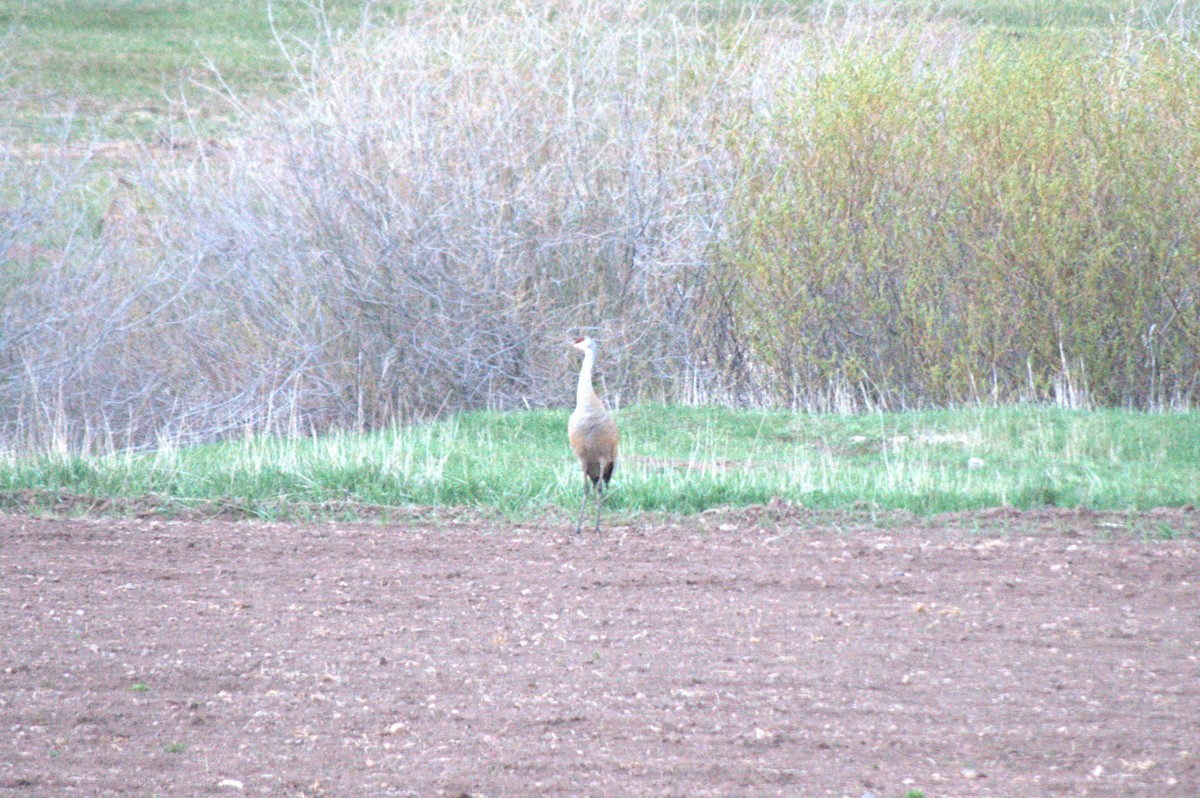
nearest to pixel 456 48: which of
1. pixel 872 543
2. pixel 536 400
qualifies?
pixel 536 400

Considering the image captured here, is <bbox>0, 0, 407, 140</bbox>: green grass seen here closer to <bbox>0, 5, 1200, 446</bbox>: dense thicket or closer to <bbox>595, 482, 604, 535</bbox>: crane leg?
<bbox>0, 5, 1200, 446</bbox>: dense thicket

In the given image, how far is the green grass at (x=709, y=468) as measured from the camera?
7.89 meters

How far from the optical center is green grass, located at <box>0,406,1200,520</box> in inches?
311

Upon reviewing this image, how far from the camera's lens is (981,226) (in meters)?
12.7

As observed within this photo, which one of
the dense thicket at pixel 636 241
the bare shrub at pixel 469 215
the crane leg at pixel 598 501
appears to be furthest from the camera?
the bare shrub at pixel 469 215

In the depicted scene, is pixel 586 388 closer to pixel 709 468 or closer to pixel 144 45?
pixel 709 468

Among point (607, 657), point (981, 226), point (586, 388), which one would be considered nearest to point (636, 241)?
point (981, 226)

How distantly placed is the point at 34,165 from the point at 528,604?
34.3 feet

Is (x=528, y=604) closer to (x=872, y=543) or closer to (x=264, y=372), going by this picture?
(x=872, y=543)

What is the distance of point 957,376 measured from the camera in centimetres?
1262

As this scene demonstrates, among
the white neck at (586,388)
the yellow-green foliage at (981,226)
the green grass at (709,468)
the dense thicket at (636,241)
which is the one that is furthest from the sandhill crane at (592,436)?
the yellow-green foliage at (981,226)

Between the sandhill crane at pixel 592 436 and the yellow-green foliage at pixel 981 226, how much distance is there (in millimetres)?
6093

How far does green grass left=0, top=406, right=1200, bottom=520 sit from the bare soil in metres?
0.43

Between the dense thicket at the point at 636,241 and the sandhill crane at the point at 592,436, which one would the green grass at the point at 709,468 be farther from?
the dense thicket at the point at 636,241
